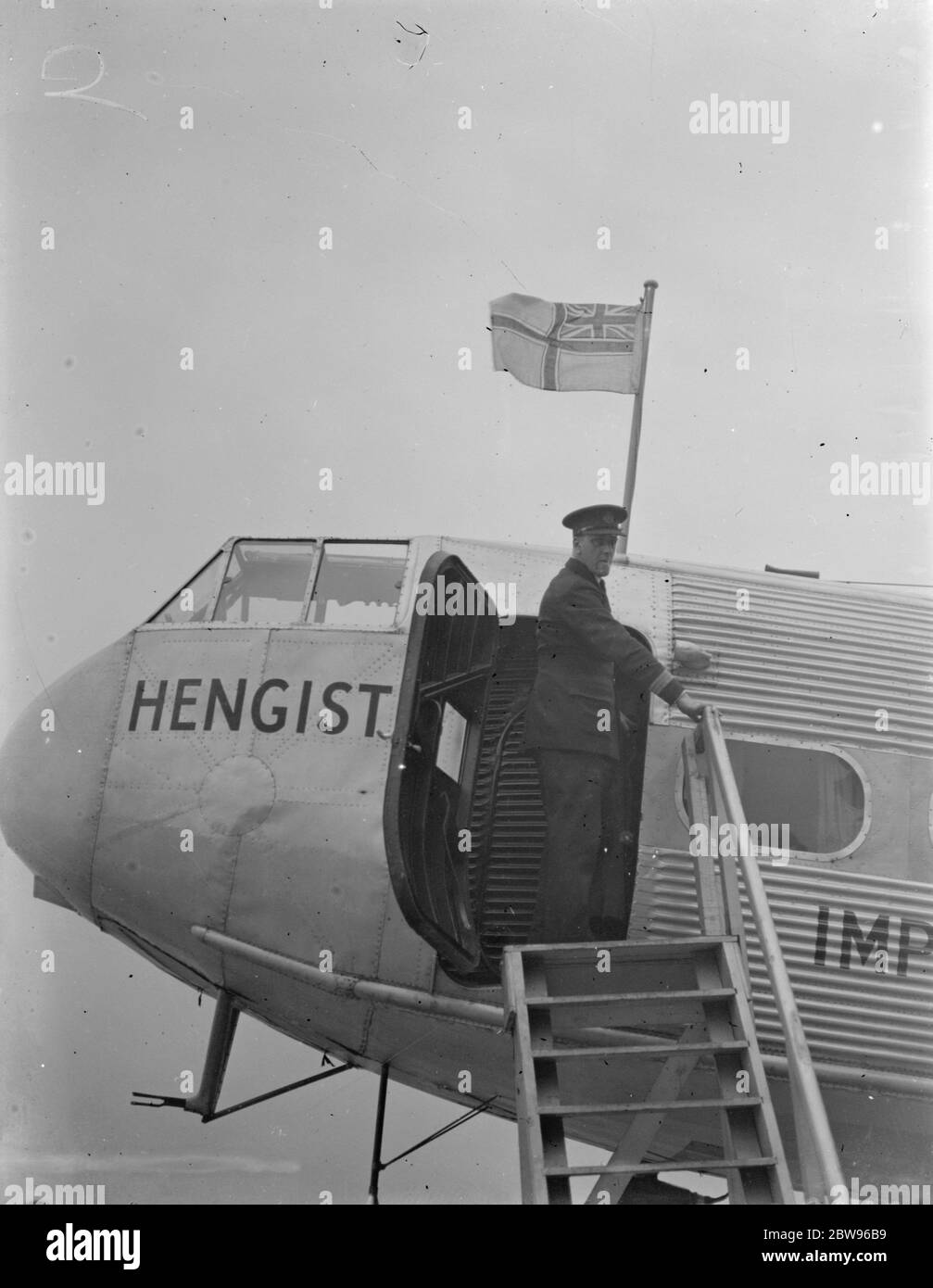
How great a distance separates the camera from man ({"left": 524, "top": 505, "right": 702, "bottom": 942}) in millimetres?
6586

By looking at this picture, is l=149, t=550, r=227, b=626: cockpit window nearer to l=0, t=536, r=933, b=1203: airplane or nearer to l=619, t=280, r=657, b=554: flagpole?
l=0, t=536, r=933, b=1203: airplane

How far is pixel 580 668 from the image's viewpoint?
693 cm

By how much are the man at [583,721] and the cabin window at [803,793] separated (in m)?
0.73

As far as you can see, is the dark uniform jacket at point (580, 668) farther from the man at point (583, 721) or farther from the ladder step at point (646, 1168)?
the ladder step at point (646, 1168)

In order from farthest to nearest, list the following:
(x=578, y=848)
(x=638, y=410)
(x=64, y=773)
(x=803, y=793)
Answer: (x=638, y=410) < (x=64, y=773) < (x=803, y=793) < (x=578, y=848)

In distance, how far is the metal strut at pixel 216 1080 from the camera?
7.66 meters

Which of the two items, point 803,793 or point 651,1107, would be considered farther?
point 803,793

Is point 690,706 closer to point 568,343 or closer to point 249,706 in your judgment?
point 249,706

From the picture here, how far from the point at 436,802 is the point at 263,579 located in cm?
203

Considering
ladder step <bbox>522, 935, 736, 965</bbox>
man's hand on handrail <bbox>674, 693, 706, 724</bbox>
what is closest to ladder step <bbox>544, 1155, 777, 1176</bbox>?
ladder step <bbox>522, 935, 736, 965</bbox>

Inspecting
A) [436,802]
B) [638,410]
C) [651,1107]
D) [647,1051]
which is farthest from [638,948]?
[638,410]

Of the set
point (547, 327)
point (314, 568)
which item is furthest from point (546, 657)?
point (547, 327)
